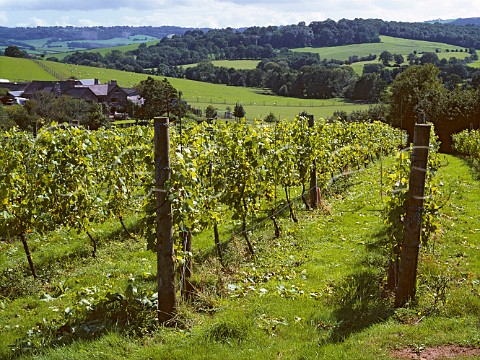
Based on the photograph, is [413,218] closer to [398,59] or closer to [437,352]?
[437,352]

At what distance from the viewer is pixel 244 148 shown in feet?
28.8

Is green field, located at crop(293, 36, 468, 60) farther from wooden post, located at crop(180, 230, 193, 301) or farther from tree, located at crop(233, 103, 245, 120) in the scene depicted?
wooden post, located at crop(180, 230, 193, 301)

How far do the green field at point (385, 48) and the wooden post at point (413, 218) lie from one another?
412 ft

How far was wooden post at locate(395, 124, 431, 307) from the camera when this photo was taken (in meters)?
5.77

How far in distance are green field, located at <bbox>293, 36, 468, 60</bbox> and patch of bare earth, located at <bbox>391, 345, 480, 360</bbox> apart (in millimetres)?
126943

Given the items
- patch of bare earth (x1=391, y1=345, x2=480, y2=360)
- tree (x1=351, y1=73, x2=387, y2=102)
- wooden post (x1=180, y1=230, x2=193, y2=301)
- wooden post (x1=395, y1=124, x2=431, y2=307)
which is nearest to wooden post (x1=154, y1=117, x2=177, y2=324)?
wooden post (x1=180, y1=230, x2=193, y2=301)

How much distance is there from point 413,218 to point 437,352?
1642 millimetres

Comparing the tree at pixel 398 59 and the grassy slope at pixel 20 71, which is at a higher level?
the tree at pixel 398 59

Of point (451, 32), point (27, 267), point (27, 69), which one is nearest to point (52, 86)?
point (27, 69)

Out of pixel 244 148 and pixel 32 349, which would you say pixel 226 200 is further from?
pixel 32 349

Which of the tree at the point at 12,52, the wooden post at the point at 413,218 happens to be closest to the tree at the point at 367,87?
the tree at the point at 12,52

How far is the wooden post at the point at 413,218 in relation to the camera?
5.77 m

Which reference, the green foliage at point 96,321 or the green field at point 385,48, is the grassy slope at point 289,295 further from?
the green field at point 385,48

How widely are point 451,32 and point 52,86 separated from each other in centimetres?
14271
